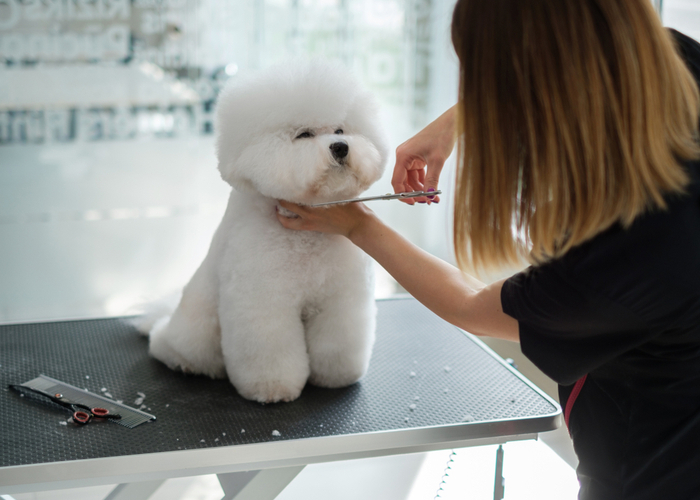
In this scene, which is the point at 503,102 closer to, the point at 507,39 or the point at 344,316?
the point at 507,39

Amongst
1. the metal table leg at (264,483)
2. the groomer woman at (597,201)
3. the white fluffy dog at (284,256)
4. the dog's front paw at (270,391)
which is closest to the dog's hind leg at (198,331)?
the white fluffy dog at (284,256)

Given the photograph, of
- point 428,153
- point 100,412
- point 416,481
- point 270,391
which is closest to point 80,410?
point 100,412

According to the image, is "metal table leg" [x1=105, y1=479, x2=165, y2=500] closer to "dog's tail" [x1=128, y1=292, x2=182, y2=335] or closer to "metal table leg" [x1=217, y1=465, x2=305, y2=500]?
"metal table leg" [x1=217, y1=465, x2=305, y2=500]

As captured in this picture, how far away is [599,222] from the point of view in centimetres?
55

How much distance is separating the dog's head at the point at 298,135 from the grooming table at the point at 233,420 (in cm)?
37

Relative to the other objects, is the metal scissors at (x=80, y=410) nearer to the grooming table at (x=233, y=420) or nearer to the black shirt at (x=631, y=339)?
the grooming table at (x=233, y=420)

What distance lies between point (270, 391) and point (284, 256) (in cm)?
24

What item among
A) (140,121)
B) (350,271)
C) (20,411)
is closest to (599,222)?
(350,271)

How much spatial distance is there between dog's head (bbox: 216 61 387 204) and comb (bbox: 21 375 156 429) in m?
0.41

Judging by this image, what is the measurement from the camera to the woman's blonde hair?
0.54 metres

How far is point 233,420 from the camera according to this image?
92 centimetres

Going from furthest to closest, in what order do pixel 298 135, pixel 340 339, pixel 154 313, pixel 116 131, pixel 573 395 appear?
pixel 116 131, pixel 154 313, pixel 340 339, pixel 298 135, pixel 573 395

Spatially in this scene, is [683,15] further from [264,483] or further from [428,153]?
[264,483]

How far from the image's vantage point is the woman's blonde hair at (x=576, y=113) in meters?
0.54
